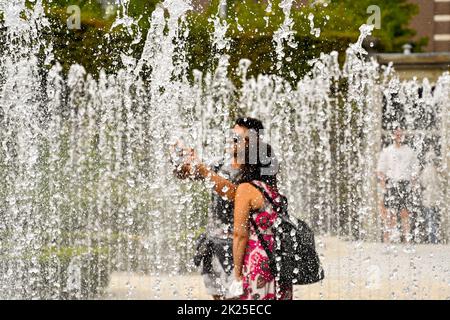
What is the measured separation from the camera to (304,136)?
40.5 ft

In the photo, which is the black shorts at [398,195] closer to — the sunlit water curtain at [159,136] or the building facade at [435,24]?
the sunlit water curtain at [159,136]

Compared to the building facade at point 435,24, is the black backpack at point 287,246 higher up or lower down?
lower down

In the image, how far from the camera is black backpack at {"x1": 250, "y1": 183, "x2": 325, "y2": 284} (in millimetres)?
4656

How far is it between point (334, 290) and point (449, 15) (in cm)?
2802

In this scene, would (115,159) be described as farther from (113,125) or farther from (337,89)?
(337,89)

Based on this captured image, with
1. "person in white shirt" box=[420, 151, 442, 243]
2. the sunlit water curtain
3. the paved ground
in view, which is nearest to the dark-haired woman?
the paved ground

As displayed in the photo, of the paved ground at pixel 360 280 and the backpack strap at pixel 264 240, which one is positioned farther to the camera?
the paved ground at pixel 360 280

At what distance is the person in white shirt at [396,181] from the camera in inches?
424

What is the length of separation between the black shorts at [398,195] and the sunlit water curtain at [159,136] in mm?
297

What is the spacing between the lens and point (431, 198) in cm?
1106

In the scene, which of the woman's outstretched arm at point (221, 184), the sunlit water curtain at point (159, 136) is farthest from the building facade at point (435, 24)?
the woman's outstretched arm at point (221, 184)

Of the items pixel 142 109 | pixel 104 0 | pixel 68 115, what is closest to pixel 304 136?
pixel 142 109

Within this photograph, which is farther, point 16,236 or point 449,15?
point 449,15

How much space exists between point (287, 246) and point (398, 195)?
22.1ft
